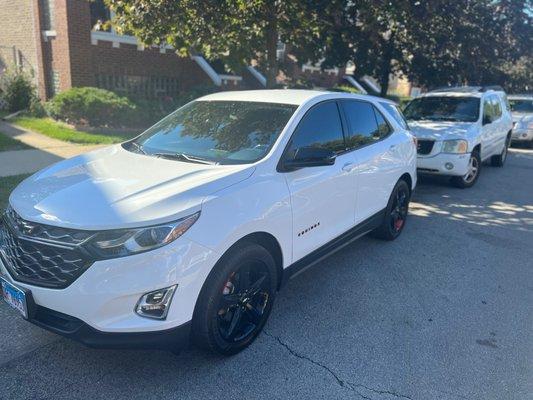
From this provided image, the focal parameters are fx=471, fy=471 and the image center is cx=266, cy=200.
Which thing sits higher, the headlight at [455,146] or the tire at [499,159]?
the headlight at [455,146]

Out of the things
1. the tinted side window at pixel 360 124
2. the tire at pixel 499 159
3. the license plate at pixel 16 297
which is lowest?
the tire at pixel 499 159

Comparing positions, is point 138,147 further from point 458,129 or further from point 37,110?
point 37,110

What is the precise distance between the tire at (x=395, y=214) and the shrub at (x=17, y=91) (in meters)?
12.0

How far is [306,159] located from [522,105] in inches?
610

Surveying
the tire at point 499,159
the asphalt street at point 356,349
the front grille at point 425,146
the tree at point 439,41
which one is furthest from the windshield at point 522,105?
the asphalt street at point 356,349

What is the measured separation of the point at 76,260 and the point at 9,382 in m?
1.02

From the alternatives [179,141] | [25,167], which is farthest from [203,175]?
[25,167]

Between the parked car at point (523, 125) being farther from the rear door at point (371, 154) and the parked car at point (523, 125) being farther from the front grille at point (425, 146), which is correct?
the rear door at point (371, 154)

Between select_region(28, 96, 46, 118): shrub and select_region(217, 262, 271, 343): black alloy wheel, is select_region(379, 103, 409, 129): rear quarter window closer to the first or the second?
select_region(217, 262, 271, 343): black alloy wheel

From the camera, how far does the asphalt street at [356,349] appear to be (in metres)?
2.99

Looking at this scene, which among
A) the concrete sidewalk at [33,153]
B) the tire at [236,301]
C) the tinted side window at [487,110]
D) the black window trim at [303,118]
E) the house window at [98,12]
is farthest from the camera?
the house window at [98,12]

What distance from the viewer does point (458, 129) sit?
853 cm

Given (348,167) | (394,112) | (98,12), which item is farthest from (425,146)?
(98,12)

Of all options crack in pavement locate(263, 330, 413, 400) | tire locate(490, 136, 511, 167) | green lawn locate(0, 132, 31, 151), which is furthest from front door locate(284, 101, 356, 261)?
tire locate(490, 136, 511, 167)
